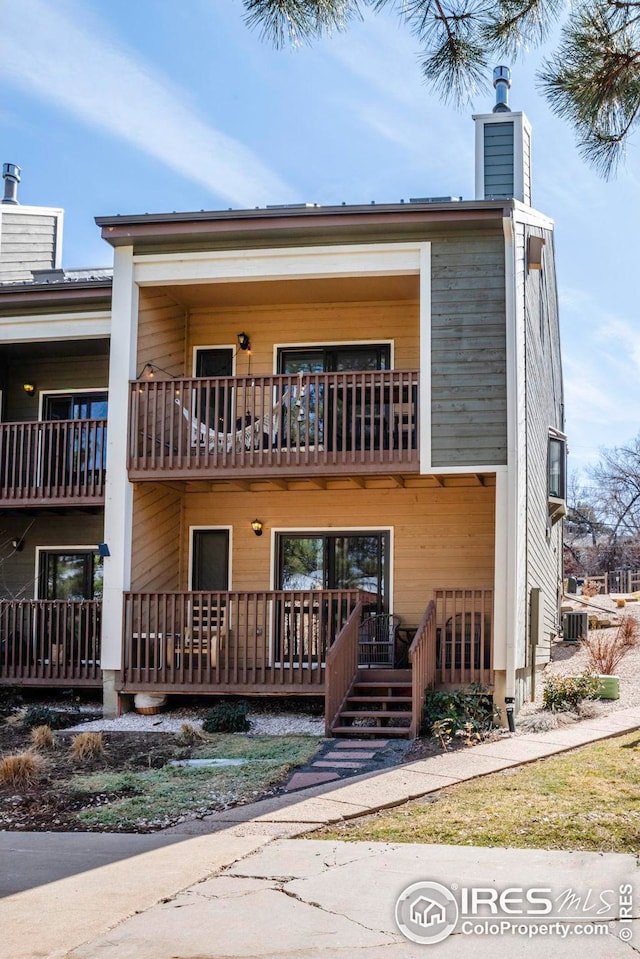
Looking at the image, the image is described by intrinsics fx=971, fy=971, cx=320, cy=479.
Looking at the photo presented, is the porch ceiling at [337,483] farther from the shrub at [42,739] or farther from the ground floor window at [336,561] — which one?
the shrub at [42,739]

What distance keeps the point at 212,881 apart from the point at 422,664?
5740 millimetres

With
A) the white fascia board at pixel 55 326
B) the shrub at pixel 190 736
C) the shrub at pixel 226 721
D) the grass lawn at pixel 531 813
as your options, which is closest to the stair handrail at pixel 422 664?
the shrub at pixel 226 721

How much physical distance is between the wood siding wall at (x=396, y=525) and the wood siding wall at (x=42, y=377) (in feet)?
8.96

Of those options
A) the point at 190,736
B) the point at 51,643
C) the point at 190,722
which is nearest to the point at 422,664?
the point at 190,736

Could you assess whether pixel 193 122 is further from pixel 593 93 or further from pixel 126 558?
pixel 593 93

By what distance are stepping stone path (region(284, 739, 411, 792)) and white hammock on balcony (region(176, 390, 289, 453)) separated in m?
4.21

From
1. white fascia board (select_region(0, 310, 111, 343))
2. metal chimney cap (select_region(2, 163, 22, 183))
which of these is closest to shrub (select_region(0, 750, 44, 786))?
white fascia board (select_region(0, 310, 111, 343))

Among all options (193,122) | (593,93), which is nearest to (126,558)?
(193,122)

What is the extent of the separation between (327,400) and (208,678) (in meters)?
3.92

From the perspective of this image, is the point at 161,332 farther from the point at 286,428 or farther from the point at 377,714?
the point at 377,714

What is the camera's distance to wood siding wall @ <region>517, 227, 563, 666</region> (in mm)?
13477

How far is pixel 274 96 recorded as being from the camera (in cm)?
894

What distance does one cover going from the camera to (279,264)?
511 inches

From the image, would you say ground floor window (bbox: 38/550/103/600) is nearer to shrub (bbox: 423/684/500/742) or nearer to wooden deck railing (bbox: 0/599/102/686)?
wooden deck railing (bbox: 0/599/102/686)
